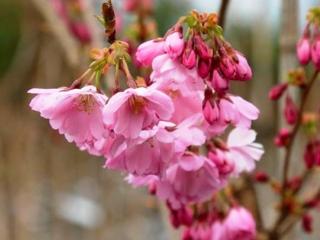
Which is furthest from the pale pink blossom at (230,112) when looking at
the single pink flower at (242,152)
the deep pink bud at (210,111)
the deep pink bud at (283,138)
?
A: the deep pink bud at (283,138)

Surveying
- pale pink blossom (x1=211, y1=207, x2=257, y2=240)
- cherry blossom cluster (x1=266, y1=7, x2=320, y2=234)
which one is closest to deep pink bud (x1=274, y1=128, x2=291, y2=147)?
cherry blossom cluster (x1=266, y1=7, x2=320, y2=234)

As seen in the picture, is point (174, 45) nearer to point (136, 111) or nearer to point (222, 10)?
point (136, 111)

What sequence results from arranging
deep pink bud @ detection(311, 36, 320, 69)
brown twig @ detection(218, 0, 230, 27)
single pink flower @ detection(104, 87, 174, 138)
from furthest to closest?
brown twig @ detection(218, 0, 230, 27) < deep pink bud @ detection(311, 36, 320, 69) < single pink flower @ detection(104, 87, 174, 138)

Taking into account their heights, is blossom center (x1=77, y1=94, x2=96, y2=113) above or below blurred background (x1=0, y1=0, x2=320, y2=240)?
above

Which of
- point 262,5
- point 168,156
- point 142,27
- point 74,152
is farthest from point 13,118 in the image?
point 168,156

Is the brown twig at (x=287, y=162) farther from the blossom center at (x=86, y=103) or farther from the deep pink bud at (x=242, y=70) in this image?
the blossom center at (x=86, y=103)

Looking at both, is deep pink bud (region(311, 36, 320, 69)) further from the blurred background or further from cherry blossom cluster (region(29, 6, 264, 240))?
the blurred background
